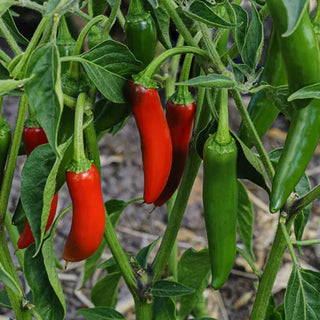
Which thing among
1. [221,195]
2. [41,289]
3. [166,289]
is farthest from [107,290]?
[221,195]

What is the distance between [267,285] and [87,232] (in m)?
0.35

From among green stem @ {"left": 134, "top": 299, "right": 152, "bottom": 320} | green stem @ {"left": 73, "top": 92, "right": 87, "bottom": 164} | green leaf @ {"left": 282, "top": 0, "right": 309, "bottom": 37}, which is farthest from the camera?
green stem @ {"left": 134, "top": 299, "right": 152, "bottom": 320}

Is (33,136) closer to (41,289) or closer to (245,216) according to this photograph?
(41,289)

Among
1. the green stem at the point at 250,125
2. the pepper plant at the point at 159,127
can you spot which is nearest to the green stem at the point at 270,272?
the pepper plant at the point at 159,127

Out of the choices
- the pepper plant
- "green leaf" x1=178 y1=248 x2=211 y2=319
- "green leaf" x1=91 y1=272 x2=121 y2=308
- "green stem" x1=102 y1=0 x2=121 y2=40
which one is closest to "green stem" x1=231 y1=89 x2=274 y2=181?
the pepper plant

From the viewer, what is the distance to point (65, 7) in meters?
0.83

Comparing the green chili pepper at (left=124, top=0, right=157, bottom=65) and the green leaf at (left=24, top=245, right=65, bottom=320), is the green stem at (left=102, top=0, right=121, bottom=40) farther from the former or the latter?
the green leaf at (left=24, top=245, right=65, bottom=320)

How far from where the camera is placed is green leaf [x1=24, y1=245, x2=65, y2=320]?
109cm

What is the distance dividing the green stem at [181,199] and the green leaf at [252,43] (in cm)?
17

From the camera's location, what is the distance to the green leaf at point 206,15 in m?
0.90

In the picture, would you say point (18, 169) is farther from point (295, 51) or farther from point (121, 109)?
point (295, 51)

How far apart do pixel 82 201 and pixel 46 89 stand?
28 centimetres

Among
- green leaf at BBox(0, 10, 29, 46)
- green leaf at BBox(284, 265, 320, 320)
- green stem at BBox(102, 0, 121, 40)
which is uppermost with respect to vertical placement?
green stem at BBox(102, 0, 121, 40)

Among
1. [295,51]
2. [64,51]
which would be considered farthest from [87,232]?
[295,51]
